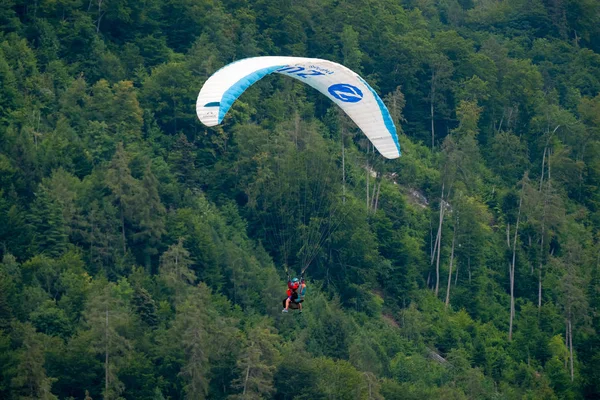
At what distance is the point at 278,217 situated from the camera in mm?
66562

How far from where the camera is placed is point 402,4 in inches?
3797

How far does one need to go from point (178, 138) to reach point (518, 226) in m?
17.4

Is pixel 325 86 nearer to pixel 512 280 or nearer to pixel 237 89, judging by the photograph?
pixel 237 89

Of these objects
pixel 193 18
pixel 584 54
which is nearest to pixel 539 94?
Result: pixel 584 54

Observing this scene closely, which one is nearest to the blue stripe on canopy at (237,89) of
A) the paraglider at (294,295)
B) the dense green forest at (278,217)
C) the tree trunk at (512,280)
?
the paraglider at (294,295)

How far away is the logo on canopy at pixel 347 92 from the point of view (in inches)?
1760

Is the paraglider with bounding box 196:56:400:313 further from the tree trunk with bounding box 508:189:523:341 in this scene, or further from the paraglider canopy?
the tree trunk with bounding box 508:189:523:341

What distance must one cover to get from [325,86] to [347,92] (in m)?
0.73

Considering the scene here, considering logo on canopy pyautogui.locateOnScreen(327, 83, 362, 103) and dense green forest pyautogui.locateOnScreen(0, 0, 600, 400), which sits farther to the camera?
dense green forest pyautogui.locateOnScreen(0, 0, 600, 400)

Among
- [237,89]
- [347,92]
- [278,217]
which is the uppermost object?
[347,92]

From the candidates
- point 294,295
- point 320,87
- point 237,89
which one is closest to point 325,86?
point 320,87

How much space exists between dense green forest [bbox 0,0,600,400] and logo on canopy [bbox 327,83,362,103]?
25.7 feet

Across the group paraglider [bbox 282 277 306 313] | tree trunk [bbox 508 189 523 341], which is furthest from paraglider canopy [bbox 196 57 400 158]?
tree trunk [bbox 508 189 523 341]

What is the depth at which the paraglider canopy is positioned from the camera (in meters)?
42.7
